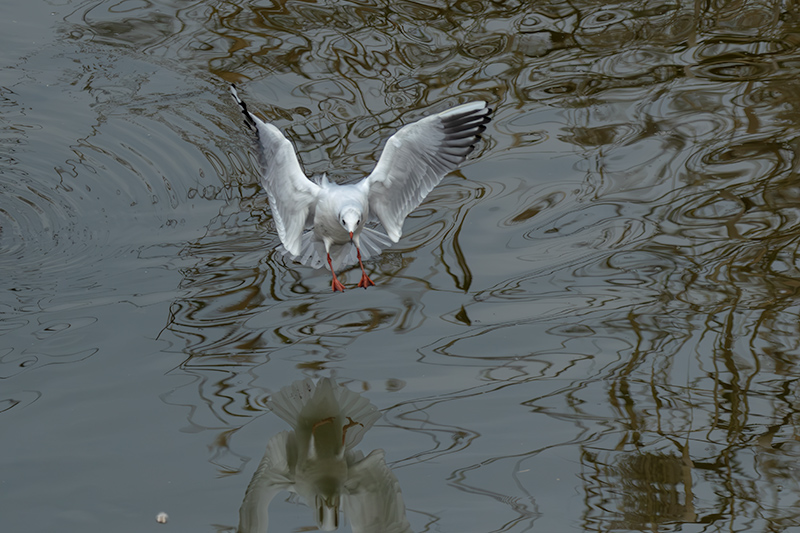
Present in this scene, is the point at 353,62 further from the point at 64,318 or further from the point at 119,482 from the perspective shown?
the point at 119,482

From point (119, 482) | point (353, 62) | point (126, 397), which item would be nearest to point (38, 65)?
point (353, 62)

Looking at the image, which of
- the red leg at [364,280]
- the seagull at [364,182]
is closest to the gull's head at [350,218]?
the seagull at [364,182]

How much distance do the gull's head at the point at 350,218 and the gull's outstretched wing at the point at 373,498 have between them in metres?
1.19

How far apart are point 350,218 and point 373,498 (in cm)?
148

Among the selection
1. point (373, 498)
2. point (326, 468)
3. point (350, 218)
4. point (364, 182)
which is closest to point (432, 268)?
point (364, 182)

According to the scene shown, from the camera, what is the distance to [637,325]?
538cm

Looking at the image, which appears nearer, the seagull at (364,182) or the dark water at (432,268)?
the dark water at (432,268)

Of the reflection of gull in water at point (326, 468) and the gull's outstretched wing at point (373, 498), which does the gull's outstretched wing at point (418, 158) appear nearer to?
the reflection of gull in water at point (326, 468)

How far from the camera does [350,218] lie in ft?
16.7

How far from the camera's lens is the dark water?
4.53 m

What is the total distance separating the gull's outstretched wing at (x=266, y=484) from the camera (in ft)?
13.9

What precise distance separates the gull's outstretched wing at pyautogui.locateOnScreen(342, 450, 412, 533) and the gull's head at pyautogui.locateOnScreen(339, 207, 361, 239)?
3.91 feet

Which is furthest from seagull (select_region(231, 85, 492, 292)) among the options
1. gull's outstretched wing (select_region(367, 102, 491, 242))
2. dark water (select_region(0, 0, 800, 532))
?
dark water (select_region(0, 0, 800, 532))

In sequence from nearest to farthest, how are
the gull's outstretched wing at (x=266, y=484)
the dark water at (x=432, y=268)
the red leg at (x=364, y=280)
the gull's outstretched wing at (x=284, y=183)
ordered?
the gull's outstretched wing at (x=266, y=484), the dark water at (x=432, y=268), the gull's outstretched wing at (x=284, y=183), the red leg at (x=364, y=280)
